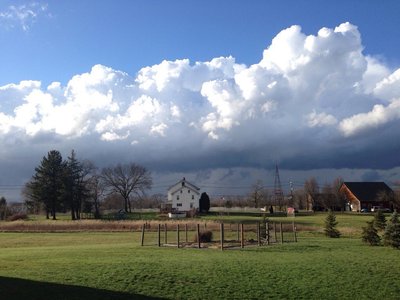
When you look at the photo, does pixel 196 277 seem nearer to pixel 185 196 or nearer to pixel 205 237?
pixel 205 237

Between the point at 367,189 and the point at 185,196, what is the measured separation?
56323mm

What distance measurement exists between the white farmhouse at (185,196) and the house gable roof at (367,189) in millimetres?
49159

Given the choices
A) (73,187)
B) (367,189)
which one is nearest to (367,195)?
(367,189)

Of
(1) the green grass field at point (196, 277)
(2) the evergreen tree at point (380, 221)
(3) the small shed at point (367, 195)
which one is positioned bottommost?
(1) the green grass field at point (196, 277)

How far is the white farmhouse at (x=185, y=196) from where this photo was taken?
129250mm

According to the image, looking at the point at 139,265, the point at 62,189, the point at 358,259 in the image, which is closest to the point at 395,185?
the point at 62,189

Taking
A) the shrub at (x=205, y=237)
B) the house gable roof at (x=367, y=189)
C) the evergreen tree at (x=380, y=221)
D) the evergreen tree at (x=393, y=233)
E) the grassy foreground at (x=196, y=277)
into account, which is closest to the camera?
the grassy foreground at (x=196, y=277)

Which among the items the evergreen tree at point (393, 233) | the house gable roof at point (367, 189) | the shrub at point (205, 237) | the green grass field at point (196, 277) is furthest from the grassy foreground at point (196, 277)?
the house gable roof at point (367, 189)

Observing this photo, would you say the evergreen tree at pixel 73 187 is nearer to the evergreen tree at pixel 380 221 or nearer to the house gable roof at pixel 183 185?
the house gable roof at pixel 183 185

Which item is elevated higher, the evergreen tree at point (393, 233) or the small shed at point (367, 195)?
the small shed at point (367, 195)

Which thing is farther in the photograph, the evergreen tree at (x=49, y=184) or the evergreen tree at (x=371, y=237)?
the evergreen tree at (x=49, y=184)

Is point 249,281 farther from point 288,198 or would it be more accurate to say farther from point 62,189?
point 288,198

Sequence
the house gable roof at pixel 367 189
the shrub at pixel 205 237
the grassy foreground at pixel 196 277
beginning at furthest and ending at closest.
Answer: the house gable roof at pixel 367 189 < the shrub at pixel 205 237 < the grassy foreground at pixel 196 277

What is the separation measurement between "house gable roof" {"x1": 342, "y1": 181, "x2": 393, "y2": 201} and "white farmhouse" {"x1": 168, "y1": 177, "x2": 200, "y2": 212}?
49159mm
